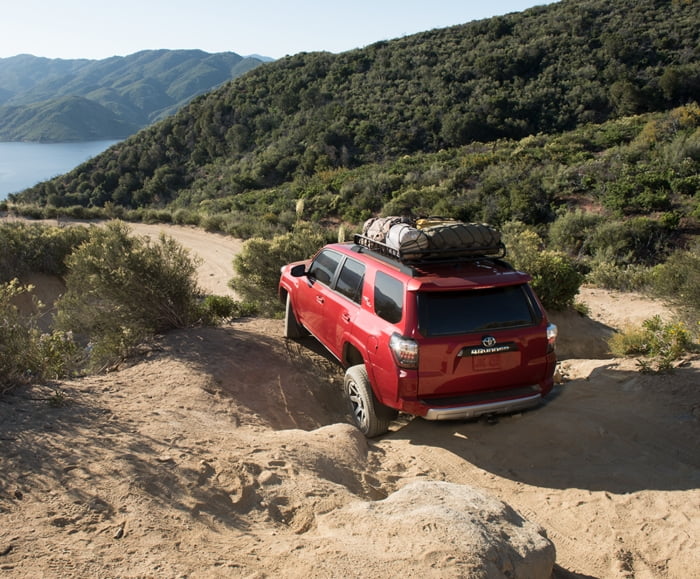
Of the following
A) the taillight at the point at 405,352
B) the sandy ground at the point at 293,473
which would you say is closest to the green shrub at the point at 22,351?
the sandy ground at the point at 293,473

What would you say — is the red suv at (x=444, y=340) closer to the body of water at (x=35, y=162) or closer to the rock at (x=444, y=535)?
the rock at (x=444, y=535)

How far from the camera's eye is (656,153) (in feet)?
72.5

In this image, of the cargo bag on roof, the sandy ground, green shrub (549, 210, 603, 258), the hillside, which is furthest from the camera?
the hillside

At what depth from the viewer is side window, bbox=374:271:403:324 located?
4.77 m

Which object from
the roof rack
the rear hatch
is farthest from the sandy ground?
the roof rack

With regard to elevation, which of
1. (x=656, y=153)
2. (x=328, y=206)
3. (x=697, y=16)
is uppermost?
(x=697, y=16)

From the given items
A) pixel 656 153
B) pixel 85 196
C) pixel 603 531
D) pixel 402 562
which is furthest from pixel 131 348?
pixel 85 196

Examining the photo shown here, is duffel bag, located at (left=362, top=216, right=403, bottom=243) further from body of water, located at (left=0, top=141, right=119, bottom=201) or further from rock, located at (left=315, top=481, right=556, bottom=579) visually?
body of water, located at (left=0, top=141, right=119, bottom=201)

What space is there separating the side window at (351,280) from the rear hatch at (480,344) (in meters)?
1.05

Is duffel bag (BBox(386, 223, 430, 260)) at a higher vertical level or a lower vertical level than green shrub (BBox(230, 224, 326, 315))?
higher

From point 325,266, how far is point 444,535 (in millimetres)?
4008

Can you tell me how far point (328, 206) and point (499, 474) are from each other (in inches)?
867

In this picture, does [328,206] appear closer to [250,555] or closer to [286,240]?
[286,240]

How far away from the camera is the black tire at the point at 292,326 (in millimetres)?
7441
